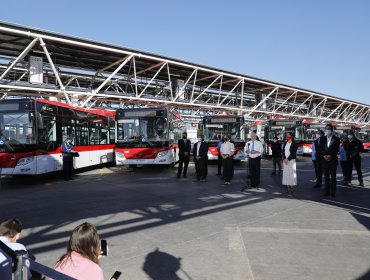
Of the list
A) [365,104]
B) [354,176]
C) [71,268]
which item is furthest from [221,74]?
[365,104]

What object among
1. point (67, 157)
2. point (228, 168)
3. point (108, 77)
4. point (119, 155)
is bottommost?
point (228, 168)

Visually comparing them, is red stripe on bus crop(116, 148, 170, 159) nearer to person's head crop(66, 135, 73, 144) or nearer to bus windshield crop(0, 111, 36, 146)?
person's head crop(66, 135, 73, 144)

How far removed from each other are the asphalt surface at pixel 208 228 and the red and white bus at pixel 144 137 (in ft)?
13.6

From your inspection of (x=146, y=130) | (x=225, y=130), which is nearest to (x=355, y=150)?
(x=146, y=130)

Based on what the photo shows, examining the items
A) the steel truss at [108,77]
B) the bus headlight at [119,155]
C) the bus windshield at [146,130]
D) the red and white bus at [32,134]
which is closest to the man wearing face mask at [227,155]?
the bus windshield at [146,130]

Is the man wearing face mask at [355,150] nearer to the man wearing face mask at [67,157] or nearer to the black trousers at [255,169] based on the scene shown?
the black trousers at [255,169]

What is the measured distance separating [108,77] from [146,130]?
16.4 meters

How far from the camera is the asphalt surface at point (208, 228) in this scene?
3957 millimetres

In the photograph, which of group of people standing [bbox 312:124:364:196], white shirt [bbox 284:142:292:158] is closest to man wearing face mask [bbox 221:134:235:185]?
white shirt [bbox 284:142:292:158]

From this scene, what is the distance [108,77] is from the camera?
2911cm

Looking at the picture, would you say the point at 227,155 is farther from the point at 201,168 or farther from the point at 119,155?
the point at 119,155

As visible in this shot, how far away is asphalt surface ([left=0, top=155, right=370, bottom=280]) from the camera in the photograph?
156 inches

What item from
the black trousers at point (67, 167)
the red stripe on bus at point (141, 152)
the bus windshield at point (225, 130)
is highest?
the bus windshield at point (225, 130)

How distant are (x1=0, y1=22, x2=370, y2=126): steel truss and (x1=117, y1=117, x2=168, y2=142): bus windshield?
12183mm
